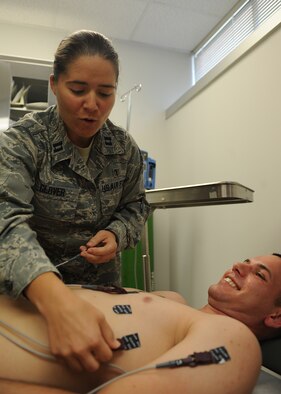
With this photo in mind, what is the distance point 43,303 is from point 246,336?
47cm

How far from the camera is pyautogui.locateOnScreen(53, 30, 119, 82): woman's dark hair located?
1073 millimetres

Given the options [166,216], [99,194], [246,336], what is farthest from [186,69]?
[246,336]

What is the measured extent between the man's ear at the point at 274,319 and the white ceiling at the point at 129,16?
2.50 m

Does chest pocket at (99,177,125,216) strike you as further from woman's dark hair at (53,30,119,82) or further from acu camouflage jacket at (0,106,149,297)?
woman's dark hair at (53,30,119,82)

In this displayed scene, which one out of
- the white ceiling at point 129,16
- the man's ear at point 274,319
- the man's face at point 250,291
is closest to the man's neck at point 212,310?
the man's face at point 250,291

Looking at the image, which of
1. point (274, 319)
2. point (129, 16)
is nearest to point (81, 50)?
Answer: point (274, 319)

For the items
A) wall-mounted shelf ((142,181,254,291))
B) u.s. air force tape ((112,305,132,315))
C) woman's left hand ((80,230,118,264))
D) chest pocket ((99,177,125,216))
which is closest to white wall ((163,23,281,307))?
wall-mounted shelf ((142,181,254,291))

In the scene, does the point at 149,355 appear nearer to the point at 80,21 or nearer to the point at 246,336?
the point at 246,336

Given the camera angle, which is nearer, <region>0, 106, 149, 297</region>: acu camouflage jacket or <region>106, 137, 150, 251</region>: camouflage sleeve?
<region>0, 106, 149, 297</region>: acu camouflage jacket

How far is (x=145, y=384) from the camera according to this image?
69 cm

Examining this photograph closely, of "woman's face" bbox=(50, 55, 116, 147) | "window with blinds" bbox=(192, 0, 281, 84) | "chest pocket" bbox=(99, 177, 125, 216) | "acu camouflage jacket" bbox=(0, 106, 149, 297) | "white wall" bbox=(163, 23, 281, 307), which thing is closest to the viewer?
"acu camouflage jacket" bbox=(0, 106, 149, 297)

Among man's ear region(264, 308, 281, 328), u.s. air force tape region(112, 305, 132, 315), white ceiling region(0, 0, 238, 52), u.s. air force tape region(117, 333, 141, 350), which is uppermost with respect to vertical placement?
white ceiling region(0, 0, 238, 52)

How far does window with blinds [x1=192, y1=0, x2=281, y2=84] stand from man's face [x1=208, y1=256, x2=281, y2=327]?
1.96m

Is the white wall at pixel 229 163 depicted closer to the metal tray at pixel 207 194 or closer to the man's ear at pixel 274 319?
the metal tray at pixel 207 194
